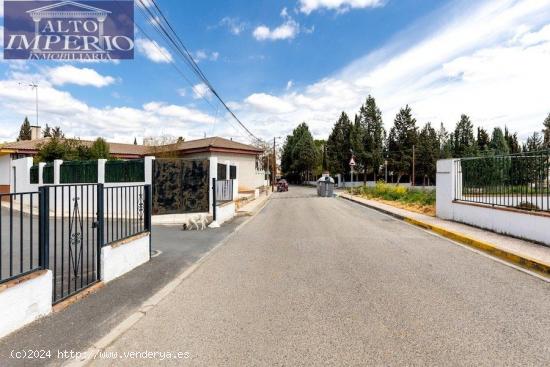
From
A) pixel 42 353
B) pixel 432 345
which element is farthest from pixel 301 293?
pixel 42 353

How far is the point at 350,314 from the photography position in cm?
404

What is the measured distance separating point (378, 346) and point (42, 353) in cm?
333

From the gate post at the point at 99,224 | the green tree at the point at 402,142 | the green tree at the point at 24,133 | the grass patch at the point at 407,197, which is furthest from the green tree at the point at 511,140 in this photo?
the green tree at the point at 24,133

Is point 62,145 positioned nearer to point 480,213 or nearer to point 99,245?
point 99,245

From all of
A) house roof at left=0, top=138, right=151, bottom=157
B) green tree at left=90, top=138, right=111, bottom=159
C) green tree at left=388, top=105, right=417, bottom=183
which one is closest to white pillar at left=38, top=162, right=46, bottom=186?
green tree at left=90, top=138, right=111, bottom=159

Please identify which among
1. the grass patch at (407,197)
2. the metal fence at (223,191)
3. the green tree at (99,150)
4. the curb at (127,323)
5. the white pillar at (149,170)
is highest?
the green tree at (99,150)

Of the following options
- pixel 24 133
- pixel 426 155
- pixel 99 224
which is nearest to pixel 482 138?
pixel 426 155

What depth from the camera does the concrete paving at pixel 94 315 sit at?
338cm

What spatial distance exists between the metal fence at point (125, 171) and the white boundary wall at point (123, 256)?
7.56m

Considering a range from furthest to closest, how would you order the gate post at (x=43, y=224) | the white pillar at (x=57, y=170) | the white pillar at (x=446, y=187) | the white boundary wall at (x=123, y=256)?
the white pillar at (x=57, y=170) → the white pillar at (x=446, y=187) → the white boundary wall at (x=123, y=256) → the gate post at (x=43, y=224)

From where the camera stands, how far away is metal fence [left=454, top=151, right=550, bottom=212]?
8.09m

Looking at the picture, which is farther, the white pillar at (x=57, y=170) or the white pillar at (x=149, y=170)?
the white pillar at (x=57, y=170)

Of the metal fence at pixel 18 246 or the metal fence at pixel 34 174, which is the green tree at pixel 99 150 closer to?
the metal fence at pixel 34 174

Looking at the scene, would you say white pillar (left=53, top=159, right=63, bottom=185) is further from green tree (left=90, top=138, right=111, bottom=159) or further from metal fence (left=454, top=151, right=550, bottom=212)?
metal fence (left=454, top=151, right=550, bottom=212)
